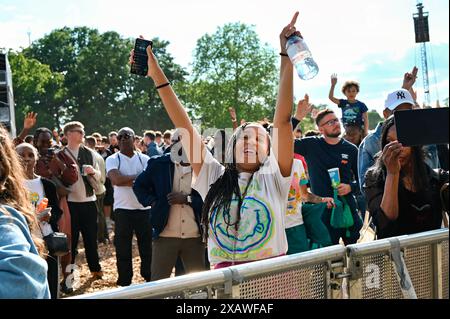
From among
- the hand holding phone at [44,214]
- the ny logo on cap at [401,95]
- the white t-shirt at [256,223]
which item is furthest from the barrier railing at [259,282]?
the ny logo on cap at [401,95]

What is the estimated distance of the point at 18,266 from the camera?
1535mm

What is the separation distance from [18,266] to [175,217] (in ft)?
11.6

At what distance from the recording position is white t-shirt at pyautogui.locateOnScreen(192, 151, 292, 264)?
2.83m

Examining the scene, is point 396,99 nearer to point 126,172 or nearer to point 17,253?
point 126,172

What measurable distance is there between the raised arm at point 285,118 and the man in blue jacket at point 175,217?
85.7 inches

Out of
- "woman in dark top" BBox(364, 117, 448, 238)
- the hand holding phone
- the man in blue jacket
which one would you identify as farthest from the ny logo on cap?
the hand holding phone

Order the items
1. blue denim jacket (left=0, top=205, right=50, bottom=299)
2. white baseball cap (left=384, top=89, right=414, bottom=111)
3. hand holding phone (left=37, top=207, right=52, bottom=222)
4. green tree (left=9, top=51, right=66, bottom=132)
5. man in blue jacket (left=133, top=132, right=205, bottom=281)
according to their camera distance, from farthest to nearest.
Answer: green tree (left=9, top=51, right=66, bottom=132) < man in blue jacket (left=133, top=132, right=205, bottom=281) < white baseball cap (left=384, top=89, right=414, bottom=111) < hand holding phone (left=37, top=207, right=52, bottom=222) < blue denim jacket (left=0, top=205, right=50, bottom=299)

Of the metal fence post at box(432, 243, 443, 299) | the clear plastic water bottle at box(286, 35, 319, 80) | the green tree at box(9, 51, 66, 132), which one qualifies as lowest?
the metal fence post at box(432, 243, 443, 299)

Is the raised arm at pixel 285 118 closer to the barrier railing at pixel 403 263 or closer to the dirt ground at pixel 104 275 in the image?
the barrier railing at pixel 403 263

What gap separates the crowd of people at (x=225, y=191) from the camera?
2.50 m

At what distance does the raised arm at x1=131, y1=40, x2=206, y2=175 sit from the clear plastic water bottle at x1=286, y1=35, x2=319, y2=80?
663mm

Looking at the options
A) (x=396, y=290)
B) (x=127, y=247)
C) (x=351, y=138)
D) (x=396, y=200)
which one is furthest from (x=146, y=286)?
(x=351, y=138)

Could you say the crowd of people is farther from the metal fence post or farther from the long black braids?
the metal fence post

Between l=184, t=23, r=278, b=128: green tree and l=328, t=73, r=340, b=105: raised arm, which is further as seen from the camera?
l=184, t=23, r=278, b=128: green tree
